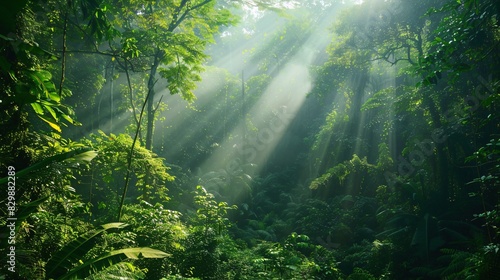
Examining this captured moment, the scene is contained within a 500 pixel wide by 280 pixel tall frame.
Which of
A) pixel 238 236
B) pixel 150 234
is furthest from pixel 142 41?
pixel 238 236

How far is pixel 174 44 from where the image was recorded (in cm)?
635

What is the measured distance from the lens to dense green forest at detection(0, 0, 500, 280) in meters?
3.29

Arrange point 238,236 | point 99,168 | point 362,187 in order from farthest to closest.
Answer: point 362,187 < point 238,236 < point 99,168

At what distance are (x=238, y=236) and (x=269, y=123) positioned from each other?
13920mm

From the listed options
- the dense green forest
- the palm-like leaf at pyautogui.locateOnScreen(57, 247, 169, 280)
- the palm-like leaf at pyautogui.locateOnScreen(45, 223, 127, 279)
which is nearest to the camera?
the palm-like leaf at pyautogui.locateOnScreen(57, 247, 169, 280)

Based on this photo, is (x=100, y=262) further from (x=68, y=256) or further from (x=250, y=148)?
(x=250, y=148)

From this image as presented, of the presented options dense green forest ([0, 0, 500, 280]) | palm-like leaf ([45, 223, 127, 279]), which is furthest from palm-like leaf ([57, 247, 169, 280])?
palm-like leaf ([45, 223, 127, 279])

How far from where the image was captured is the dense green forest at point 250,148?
329cm

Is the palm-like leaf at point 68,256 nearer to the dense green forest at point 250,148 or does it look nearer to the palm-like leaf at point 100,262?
the dense green forest at point 250,148

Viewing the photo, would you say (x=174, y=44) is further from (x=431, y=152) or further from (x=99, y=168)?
(x=431, y=152)

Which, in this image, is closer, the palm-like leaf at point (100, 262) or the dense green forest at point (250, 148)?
the palm-like leaf at point (100, 262)

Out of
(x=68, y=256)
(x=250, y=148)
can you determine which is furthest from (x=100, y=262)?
(x=250, y=148)

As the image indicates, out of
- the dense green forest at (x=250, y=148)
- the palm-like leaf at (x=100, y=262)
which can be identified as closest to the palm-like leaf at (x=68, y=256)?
the dense green forest at (x=250, y=148)

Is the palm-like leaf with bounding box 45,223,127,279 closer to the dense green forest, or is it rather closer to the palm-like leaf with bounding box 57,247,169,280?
the dense green forest
